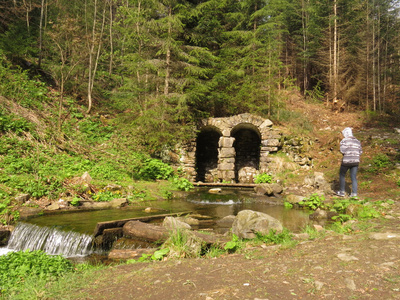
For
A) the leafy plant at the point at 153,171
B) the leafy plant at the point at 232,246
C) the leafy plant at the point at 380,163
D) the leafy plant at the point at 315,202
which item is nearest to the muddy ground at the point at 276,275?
the leafy plant at the point at 232,246

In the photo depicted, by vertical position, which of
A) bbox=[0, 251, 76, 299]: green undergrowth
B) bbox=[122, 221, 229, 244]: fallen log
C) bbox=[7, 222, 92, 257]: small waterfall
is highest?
bbox=[0, 251, 76, 299]: green undergrowth

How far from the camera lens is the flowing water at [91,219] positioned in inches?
223

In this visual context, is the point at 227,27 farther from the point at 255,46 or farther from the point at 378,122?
the point at 378,122

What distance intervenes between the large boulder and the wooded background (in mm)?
9420

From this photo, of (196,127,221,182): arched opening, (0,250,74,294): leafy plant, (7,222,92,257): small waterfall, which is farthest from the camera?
(196,127,221,182): arched opening

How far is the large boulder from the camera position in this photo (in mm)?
4742

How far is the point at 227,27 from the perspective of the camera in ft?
62.8

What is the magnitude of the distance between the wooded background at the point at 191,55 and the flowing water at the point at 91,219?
5.65 metres

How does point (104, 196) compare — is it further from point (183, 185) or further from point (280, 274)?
point (280, 274)

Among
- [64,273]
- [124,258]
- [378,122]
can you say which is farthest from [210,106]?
[64,273]

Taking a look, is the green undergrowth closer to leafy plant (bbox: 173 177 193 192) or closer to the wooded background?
leafy plant (bbox: 173 177 193 192)

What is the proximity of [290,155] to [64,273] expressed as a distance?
12846 millimetres

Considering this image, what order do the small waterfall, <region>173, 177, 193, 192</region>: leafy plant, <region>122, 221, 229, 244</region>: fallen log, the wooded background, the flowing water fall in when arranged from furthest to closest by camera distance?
the wooded background < <region>173, 177, 193, 192</region>: leafy plant < the flowing water < the small waterfall < <region>122, 221, 229, 244</region>: fallen log

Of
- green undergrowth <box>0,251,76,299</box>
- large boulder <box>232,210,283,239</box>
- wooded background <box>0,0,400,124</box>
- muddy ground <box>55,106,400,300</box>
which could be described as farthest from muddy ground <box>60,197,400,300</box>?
wooded background <box>0,0,400,124</box>
